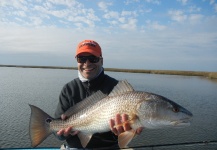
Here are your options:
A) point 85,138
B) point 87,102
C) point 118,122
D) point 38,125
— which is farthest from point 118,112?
point 38,125

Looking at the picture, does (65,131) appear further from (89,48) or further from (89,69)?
(89,48)

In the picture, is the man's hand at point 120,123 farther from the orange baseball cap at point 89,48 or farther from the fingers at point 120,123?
the orange baseball cap at point 89,48

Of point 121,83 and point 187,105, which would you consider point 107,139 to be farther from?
point 187,105

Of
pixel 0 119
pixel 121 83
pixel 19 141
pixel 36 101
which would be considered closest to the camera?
pixel 121 83

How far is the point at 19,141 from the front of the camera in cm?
1229

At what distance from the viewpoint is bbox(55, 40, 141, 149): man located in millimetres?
4336

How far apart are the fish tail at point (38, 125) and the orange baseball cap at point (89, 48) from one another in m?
1.24

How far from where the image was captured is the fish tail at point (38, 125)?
3.94m

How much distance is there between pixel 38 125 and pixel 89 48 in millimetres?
1588

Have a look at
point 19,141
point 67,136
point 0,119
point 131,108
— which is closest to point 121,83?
point 131,108

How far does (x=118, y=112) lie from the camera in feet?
11.5

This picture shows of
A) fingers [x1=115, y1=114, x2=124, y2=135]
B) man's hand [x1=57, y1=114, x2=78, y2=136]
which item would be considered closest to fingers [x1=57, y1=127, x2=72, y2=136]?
man's hand [x1=57, y1=114, x2=78, y2=136]

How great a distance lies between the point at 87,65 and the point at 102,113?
3.66 feet

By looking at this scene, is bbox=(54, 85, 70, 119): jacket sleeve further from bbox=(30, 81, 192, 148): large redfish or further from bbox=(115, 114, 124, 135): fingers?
bbox=(115, 114, 124, 135): fingers
